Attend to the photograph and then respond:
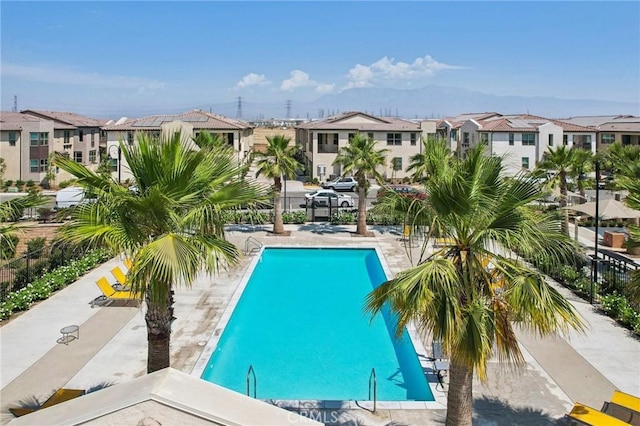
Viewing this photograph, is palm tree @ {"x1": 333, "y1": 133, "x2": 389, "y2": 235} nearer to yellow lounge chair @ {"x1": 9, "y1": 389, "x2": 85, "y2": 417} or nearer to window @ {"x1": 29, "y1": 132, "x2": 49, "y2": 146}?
yellow lounge chair @ {"x1": 9, "y1": 389, "x2": 85, "y2": 417}

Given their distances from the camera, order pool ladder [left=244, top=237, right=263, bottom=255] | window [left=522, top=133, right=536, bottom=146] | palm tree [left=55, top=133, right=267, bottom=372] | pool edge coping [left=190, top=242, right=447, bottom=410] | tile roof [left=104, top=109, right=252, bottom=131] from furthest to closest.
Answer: window [left=522, top=133, right=536, bottom=146] → tile roof [left=104, top=109, right=252, bottom=131] → pool ladder [left=244, top=237, right=263, bottom=255] → pool edge coping [left=190, top=242, right=447, bottom=410] → palm tree [left=55, top=133, right=267, bottom=372]

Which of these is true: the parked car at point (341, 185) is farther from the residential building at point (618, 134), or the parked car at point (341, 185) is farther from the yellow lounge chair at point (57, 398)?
the yellow lounge chair at point (57, 398)

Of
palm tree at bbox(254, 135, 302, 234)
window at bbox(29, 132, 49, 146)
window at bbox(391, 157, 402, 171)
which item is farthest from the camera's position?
window at bbox(391, 157, 402, 171)

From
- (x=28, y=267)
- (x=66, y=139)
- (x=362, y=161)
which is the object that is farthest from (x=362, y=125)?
(x=28, y=267)

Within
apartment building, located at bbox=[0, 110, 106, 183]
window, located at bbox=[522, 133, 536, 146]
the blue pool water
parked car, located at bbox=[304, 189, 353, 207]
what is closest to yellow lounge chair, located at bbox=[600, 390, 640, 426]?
the blue pool water

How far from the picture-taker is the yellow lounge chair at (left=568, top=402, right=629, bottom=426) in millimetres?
9914

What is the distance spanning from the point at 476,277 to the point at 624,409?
4.20 m

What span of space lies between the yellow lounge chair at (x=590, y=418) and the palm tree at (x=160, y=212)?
646 cm

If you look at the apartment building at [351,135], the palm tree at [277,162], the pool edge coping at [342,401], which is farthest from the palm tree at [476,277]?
the apartment building at [351,135]

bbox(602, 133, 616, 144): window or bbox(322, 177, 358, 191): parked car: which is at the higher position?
bbox(602, 133, 616, 144): window

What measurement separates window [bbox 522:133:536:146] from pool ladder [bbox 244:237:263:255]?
116ft

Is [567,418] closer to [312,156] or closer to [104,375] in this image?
[104,375]

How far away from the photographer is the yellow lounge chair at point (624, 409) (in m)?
10.1

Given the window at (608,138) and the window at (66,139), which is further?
the window at (608,138)
